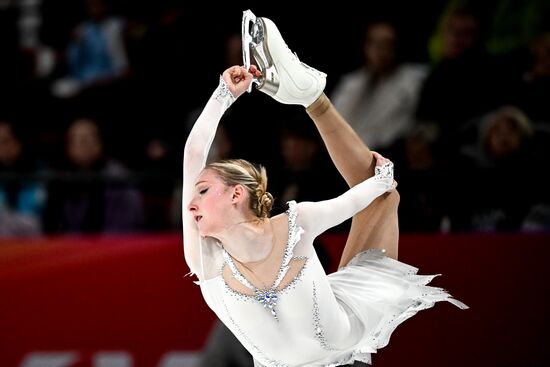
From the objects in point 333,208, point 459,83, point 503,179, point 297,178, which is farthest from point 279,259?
point 459,83

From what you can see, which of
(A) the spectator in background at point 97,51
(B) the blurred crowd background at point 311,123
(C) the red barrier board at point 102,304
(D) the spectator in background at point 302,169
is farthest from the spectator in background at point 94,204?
(A) the spectator in background at point 97,51

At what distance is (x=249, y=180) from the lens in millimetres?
3070

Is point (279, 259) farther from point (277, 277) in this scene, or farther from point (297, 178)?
point (297, 178)

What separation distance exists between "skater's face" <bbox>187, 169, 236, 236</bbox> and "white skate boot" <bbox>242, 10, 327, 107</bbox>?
1.45ft

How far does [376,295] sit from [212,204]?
68 cm

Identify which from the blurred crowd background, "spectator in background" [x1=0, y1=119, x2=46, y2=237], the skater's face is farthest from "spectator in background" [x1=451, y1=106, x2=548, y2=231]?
"spectator in background" [x1=0, y1=119, x2=46, y2=237]

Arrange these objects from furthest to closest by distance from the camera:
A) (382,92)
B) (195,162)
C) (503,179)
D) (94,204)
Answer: (382,92) < (94,204) < (503,179) < (195,162)

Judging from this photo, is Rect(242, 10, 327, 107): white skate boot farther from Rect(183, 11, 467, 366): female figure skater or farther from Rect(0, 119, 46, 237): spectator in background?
Rect(0, 119, 46, 237): spectator in background

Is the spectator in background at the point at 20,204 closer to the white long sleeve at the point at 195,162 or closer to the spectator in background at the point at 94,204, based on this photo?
the spectator in background at the point at 94,204

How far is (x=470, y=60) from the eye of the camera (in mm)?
5203

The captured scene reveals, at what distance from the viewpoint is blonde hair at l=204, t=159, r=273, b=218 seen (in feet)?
9.99

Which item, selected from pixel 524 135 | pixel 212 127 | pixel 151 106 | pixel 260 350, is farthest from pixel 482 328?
pixel 151 106

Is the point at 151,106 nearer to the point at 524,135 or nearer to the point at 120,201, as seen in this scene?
the point at 120,201

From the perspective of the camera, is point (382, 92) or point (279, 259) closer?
point (279, 259)
